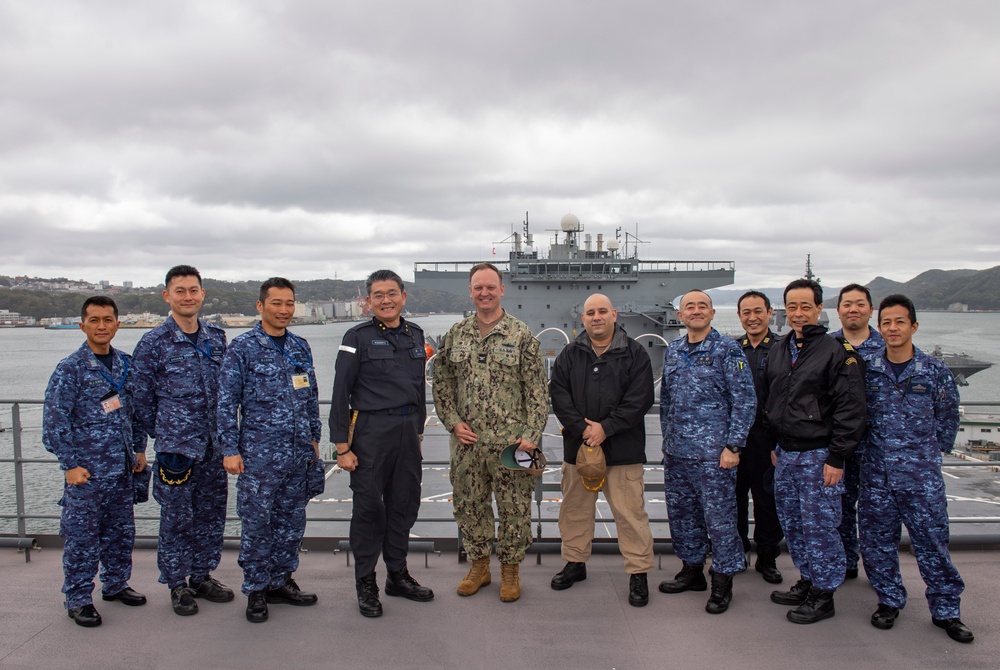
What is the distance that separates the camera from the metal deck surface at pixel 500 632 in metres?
2.54

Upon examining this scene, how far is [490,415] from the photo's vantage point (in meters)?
3.11

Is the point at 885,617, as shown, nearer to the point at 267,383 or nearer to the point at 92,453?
the point at 267,383

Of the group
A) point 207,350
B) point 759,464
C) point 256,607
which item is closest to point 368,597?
point 256,607

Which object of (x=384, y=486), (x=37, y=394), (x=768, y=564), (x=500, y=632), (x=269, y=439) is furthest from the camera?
(x=37, y=394)

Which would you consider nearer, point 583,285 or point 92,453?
point 92,453

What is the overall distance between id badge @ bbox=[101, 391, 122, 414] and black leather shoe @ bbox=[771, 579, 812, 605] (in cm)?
344

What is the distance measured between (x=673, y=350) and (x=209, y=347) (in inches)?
95.6

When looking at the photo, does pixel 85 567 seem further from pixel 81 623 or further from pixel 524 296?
pixel 524 296

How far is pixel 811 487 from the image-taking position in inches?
113

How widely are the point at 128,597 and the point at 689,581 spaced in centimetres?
291

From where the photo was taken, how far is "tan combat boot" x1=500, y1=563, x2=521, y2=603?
3.09m

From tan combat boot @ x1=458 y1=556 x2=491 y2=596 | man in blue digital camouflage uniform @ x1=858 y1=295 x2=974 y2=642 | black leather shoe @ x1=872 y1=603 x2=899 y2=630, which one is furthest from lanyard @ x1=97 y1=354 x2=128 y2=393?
black leather shoe @ x1=872 y1=603 x2=899 y2=630

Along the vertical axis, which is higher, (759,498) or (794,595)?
(759,498)

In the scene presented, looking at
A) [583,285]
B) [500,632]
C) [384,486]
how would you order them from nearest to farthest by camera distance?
1. [500,632]
2. [384,486]
3. [583,285]
